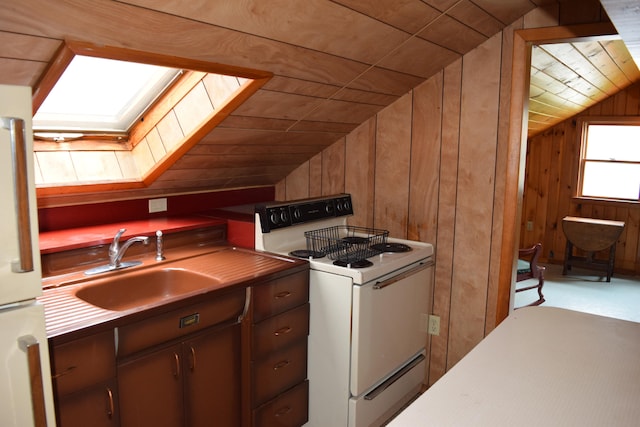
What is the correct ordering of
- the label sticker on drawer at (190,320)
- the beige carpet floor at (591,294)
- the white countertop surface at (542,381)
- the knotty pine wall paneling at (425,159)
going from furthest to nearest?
the beige carpet floor at (591,294) → the knotty pine wall paneling at (425,159) → the label sticker on drawer at (190,320) → the white countertop surface at (542,381)

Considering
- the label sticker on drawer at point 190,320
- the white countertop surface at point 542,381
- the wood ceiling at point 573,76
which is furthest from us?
the wood ceiling at point 573,76

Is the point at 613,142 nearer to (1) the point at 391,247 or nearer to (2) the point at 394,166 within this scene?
(2) the point at 394,166

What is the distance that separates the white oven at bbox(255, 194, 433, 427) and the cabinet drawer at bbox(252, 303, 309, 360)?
6 centimetres

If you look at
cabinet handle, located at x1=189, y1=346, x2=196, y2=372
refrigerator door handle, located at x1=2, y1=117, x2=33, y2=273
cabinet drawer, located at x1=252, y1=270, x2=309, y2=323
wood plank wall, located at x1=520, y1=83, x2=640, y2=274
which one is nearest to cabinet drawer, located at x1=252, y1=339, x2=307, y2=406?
cabinet drawer, located at x1=252, y1=270, x2=309, y2=323

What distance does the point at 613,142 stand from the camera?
5738mm

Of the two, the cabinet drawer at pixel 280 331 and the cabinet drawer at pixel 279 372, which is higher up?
the cabinet drawer at pixel 280 331

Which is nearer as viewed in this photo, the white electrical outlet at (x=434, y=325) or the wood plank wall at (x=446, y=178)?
the wood plank wall at (x=446, y=178)

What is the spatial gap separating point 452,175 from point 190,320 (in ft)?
5.16

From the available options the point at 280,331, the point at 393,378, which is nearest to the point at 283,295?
the point at 280,331

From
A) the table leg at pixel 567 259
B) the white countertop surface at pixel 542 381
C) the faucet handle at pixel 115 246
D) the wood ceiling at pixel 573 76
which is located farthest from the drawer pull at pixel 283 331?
the table leg at pixel 567 259

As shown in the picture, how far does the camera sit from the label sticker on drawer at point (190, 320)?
1.80 m

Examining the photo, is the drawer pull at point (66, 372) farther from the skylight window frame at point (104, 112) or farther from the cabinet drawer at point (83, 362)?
the skylight window frame at point (104, 112)

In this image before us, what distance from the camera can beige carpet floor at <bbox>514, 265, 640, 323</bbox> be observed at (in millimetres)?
4453

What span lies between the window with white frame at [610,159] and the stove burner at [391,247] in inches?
160
